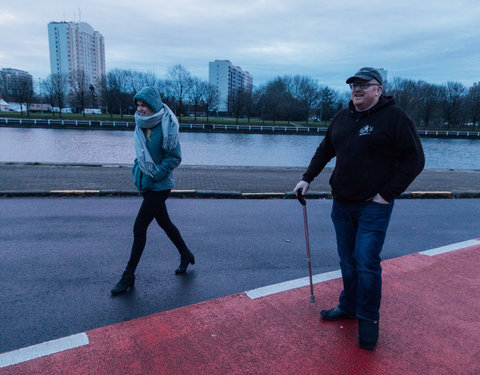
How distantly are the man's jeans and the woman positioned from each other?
69.1 inches

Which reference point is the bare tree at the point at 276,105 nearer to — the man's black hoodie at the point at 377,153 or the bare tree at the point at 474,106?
the bare tree at the point at 474,106

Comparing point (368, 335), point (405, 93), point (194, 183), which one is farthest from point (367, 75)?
point (405, 93)

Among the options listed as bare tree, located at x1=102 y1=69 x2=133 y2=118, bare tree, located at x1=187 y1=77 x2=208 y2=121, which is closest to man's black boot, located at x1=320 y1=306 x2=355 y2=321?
bare tree, located at x1=102 y1=69 x2=133 y2=118

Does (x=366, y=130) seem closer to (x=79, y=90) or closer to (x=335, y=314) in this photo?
(x=335, y=314)

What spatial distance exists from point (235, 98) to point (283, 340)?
88624 millimetres

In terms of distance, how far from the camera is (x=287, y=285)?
3891mm

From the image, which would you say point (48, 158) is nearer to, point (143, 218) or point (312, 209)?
point (312, 209)

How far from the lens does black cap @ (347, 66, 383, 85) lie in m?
2.66

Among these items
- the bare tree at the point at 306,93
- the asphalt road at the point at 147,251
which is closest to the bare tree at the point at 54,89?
the bare tree at the point at 306,93

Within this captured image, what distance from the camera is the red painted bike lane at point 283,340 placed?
Answer: 2.59 metres

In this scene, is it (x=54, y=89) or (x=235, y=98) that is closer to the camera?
(x=54, y=89)

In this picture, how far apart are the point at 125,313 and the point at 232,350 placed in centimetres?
111

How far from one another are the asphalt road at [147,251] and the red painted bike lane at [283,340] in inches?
12.6

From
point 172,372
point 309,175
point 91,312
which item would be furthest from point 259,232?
point 172,372
